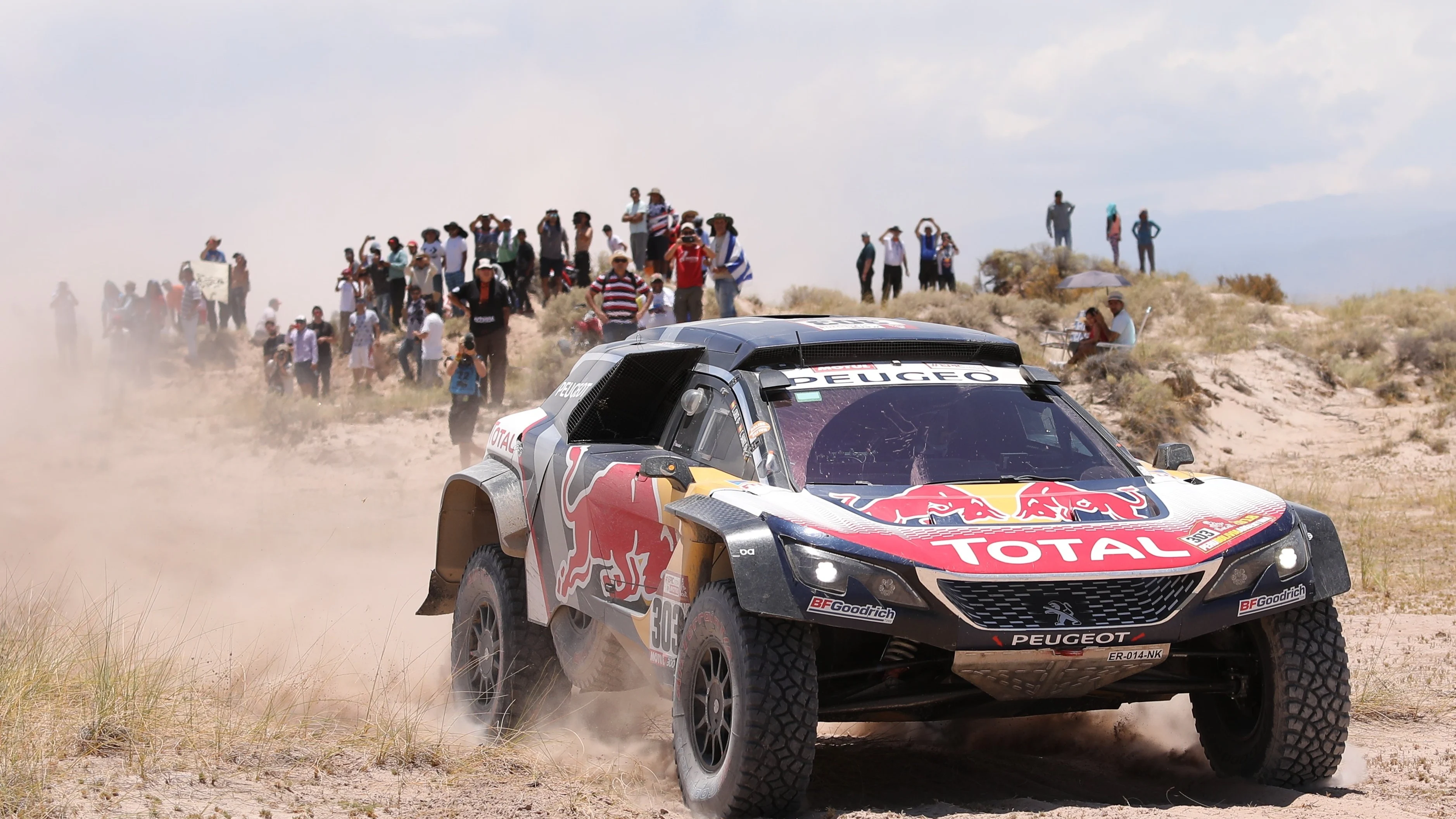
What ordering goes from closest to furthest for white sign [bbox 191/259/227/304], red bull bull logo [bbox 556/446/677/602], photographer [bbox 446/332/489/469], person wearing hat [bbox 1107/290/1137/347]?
red bull bull logo [bbox 556/446/677/602]
photographer [bbox 446/332/489/469]
person wearing hat [bbox 1107/290/1137/347]
white sign [bbox 191/259/227/304]

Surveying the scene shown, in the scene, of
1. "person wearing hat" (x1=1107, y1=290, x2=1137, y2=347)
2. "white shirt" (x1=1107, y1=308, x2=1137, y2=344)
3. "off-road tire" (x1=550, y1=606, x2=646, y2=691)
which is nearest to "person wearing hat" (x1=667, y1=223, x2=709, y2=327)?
"person wearing hat" (x1=1107, y1=290, x2=1137, y2=347)

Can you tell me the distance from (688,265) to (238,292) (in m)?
16.6

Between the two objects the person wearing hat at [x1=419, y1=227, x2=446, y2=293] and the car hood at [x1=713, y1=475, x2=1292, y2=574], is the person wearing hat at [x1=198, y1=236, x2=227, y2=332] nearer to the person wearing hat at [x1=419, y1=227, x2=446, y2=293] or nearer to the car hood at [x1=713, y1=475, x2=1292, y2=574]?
the person wearing hat at [x1=419, y1=227, x2=446, y2=293]

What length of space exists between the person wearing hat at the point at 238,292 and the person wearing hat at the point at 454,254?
300 inches

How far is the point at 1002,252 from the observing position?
36.2 meters

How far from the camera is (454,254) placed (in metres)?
25.6

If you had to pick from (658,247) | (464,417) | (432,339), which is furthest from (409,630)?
(658,247)

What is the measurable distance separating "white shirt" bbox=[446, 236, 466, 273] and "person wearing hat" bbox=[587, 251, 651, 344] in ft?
24.7

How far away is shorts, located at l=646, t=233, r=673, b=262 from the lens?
2514 centimetres

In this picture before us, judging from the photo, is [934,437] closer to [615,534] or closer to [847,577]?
[847,577]

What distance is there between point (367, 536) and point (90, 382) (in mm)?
17209

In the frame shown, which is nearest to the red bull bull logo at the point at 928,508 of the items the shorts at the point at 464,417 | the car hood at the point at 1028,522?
the car hood at the point at 1028,522

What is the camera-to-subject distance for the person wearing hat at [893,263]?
29219 mm

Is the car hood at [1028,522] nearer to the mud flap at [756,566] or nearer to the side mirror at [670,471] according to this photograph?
the mud flap at [756,566]
